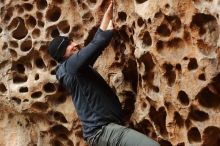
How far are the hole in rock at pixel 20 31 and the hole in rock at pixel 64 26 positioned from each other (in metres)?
0.31

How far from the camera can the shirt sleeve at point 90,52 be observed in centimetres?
310

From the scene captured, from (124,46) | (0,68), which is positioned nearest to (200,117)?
(124,46)

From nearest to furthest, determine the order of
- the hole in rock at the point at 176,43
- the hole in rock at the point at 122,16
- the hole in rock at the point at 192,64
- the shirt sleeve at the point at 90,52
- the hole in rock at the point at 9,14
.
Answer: the hole in rock at the point at 192,64
the hole in rock at the point at 176,43
the shirt sleeve at the point at 90,52
the hole in rock at the point at 122,16
the hole in rock at the point at 9,14

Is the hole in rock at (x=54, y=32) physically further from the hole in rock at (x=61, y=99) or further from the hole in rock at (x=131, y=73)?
the hole in rock at (x=131, y=73)

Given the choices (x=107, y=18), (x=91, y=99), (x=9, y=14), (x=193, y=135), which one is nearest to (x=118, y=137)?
(x=91, y=99)

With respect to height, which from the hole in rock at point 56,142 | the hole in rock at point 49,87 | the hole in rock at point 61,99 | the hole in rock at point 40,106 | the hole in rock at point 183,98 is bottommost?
the hole in rock at point 56,142

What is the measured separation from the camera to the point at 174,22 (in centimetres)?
300

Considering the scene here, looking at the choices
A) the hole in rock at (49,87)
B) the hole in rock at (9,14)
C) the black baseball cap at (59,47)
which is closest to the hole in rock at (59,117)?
the hole in rock at (49,87)

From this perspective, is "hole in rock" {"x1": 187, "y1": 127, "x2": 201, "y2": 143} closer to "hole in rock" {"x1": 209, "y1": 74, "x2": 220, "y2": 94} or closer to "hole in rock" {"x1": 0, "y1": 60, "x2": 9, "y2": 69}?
"hole in rock" {"x1": 209, "y1": 74, "x2": 220, "y2": 94}

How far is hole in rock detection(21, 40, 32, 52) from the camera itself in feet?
12.9

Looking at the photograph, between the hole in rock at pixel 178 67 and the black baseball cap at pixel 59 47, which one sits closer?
the hole in rock at pixel 178 67

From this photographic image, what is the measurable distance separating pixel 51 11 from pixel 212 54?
141 centimetres

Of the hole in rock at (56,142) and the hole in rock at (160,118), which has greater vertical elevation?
the hole in rock at (160,118)

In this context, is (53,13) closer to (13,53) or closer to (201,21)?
(13,53)
